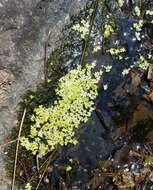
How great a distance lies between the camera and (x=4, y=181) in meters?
4.21

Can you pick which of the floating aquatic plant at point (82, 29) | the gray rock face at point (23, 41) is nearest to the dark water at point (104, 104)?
the floating aquatic plant at point (82, 29)

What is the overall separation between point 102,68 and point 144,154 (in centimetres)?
85

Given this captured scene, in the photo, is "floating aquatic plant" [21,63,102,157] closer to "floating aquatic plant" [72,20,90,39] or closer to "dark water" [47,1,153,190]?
"dark water" [47,1,153,190]

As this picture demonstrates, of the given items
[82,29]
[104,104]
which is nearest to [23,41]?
[82,29]

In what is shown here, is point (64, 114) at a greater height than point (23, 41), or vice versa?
point (23, 41)

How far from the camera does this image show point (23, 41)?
177 inches

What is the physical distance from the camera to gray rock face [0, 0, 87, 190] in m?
4.41

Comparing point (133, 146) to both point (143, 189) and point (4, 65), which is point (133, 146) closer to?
point (143, 189)

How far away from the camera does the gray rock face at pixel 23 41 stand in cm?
441

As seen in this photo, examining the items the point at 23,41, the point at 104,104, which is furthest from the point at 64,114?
the point at 23,41

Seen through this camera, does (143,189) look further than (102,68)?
No

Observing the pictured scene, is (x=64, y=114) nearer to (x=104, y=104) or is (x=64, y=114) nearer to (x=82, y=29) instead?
(x=104, y=104)

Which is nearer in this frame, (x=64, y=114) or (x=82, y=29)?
(x=64, y=114)

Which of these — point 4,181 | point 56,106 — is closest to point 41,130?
point 56,106
